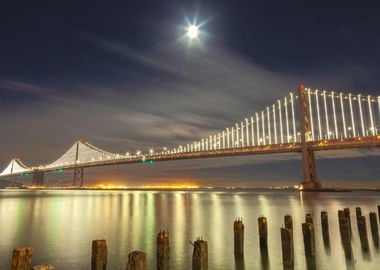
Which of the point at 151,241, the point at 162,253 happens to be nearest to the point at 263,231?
the point at 162,253

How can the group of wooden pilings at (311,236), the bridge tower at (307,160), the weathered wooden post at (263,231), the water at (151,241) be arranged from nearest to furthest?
the group of wooden pilings at (311,236) → the water at (151,241) → the weathered wooden post at (263,231) → the bridge tower at (307,160)

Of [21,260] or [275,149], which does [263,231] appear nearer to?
[21,260]

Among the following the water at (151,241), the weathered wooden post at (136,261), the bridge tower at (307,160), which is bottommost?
the water at (151,241)

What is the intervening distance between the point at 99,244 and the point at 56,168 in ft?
298

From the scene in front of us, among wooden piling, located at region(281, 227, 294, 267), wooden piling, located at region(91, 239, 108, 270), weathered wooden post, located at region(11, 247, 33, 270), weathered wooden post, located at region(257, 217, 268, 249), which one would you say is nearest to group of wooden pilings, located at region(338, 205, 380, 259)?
weathered wooden post, located at region(257, 217, 268, 249)

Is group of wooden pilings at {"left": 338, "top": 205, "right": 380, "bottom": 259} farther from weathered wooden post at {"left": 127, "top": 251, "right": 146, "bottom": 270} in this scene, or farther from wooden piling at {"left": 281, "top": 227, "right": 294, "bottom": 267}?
weathered wooden post at {"left": 127, "top": 251, "right": 146, "bottom": 270}

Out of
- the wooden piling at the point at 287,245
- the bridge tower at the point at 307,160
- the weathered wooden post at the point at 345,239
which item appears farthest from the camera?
the bridge tower at the point at 307,160

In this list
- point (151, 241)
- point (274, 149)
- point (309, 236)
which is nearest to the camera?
point (309, 236)

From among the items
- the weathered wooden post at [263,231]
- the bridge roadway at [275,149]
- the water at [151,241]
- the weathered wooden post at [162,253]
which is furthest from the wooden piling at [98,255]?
the bridge roadway at [275,149]

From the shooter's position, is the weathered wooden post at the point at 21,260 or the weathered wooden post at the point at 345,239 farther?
the weathered wooden post at the point at 345,239

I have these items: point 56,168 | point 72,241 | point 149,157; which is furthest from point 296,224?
point 56,168

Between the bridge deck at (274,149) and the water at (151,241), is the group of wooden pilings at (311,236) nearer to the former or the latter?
the water at (151,241)

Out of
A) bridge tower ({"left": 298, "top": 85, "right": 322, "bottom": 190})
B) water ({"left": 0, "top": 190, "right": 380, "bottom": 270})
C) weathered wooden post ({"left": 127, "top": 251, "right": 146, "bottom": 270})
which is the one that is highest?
bridge tower ({"left": 298, "top": 85, "right": 322, "bottom": 190})

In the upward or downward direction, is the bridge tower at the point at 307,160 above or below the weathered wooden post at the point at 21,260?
above
